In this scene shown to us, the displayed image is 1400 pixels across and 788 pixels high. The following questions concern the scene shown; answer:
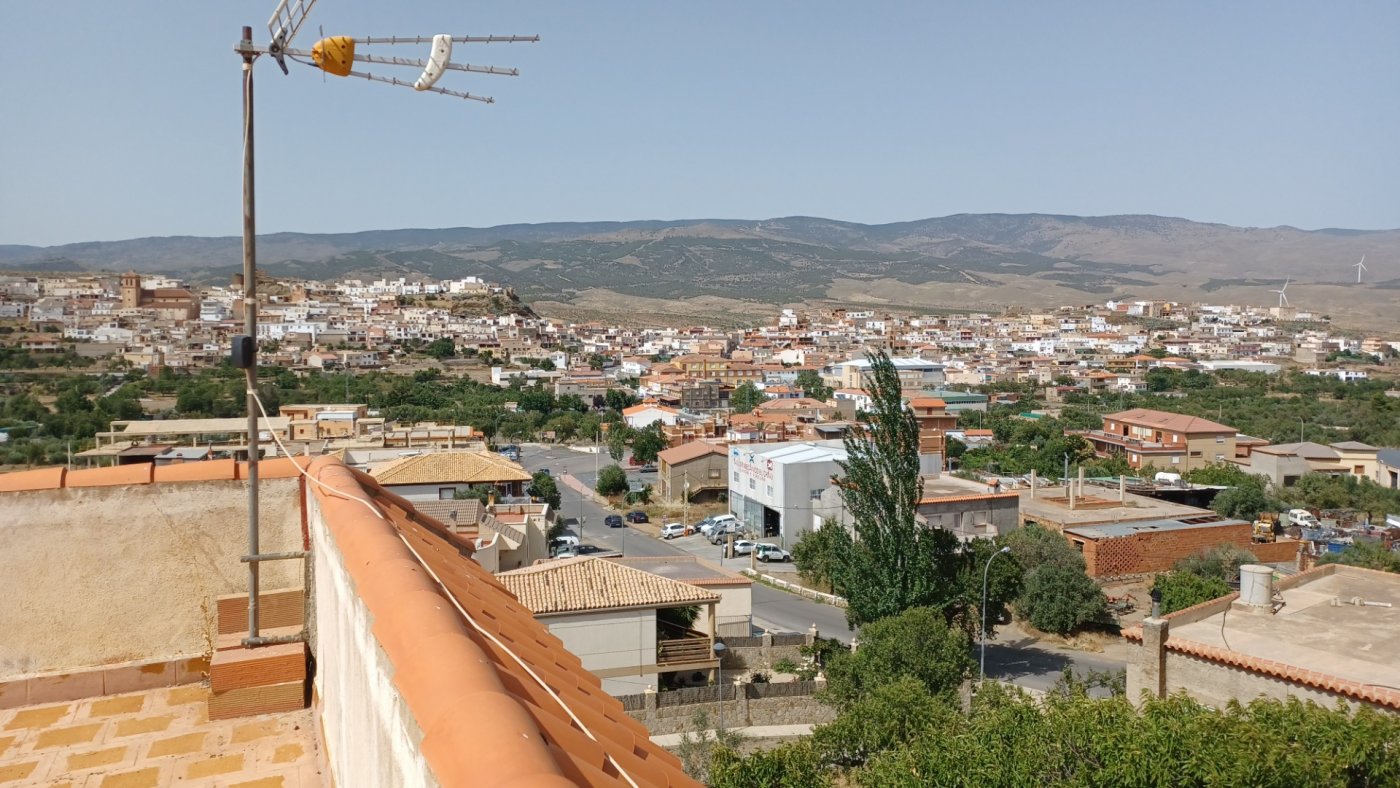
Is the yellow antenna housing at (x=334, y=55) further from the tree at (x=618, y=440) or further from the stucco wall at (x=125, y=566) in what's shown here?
the tree at (x=618, y=440)

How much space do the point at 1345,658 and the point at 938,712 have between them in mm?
4125

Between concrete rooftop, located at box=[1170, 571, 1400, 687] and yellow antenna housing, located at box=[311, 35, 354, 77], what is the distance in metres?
9.88

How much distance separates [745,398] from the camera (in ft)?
212

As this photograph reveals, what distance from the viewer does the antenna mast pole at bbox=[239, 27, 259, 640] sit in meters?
3.79

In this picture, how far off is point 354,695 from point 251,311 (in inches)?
76.4

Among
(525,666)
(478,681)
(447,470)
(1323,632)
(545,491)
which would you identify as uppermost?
(478,681)

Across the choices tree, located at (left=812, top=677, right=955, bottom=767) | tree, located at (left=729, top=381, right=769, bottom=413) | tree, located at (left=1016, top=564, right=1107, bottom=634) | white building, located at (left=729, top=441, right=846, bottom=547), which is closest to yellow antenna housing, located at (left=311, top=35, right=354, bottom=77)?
tree, located at (left=812, top=677, right=955, bottom=767)

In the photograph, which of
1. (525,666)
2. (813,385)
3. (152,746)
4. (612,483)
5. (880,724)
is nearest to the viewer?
(525,666)

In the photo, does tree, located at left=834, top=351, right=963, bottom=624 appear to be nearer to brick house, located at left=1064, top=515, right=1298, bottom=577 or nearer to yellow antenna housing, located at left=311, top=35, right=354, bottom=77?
brick house, located at left=1064, top=515, right=1298, bottom=577

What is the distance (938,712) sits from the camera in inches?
448

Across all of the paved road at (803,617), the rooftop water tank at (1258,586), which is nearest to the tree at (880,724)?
the rooftop water tank at (1258,586)

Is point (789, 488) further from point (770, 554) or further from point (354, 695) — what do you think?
point (354, 695)

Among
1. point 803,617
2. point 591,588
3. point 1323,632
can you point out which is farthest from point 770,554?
point 1323,632

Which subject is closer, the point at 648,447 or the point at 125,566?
the point at 125,566
